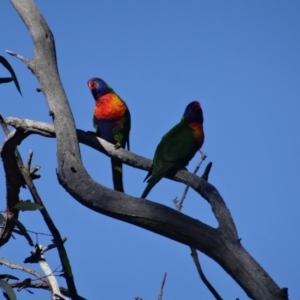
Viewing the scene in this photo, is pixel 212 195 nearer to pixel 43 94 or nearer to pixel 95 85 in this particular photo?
pixel 43 94

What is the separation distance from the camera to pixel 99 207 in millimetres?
1659

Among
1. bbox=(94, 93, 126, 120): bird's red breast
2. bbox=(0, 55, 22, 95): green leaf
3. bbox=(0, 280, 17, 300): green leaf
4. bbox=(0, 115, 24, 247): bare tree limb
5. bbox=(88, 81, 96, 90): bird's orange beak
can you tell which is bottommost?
bbox=(0, 280, 17, 300): green leaf

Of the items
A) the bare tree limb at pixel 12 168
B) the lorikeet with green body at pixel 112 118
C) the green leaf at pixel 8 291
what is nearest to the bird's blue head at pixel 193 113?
the lorikeet with green body at pixel 112 118

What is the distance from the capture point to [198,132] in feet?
10.9

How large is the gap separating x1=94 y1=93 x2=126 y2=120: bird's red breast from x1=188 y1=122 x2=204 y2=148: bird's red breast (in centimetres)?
58

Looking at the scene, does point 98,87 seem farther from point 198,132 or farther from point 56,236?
point 56,236

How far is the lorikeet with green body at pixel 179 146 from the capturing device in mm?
2732

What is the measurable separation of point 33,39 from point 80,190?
829mm

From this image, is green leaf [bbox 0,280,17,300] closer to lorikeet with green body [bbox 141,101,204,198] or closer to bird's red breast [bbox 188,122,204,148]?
lorikeet with green body [bbox 141,101,204,198]

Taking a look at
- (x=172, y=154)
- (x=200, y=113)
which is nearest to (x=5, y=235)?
(x=172, y=154)

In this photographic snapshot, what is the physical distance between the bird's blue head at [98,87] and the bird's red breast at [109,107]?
2.3 inches

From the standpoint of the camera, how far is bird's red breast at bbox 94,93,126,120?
147 inches

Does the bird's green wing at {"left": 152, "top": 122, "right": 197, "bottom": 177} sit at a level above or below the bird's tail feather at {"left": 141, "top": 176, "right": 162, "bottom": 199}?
above

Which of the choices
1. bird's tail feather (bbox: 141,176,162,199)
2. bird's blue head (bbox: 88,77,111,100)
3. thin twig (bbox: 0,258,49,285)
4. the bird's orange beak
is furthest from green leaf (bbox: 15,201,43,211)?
the bird's orange beak
